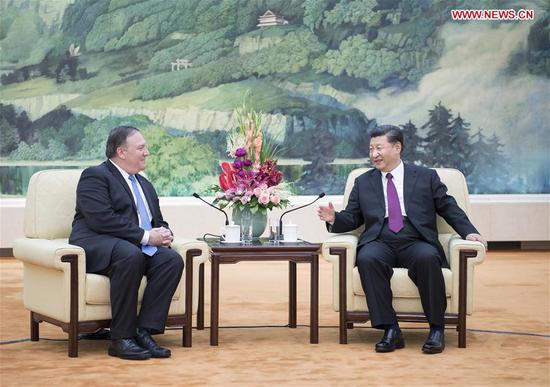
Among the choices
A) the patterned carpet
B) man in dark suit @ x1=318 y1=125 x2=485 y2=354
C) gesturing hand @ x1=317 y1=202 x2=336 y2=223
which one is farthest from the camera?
gesturing hand @ x1=317 y1=202 x2=336 y2=223

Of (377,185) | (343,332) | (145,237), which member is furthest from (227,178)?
(343,332)

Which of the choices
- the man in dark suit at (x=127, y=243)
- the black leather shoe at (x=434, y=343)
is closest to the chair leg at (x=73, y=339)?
the man in dark suit at (x=127, y=243)

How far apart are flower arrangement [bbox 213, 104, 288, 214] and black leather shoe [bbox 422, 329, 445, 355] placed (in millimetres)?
1095

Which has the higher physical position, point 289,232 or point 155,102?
point 155,102

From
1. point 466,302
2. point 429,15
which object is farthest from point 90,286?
point 429,15

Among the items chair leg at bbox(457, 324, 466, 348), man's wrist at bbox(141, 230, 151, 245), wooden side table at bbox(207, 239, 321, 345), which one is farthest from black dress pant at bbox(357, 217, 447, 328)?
man's wrist at bbox(141, 230, 151, 245)

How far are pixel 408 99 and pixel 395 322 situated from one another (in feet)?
19.4

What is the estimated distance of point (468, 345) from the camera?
5227mm

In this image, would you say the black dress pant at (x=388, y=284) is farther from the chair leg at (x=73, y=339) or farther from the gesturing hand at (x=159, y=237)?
the chair leg at (x=73, y=339)

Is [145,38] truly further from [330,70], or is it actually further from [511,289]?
[511,289]

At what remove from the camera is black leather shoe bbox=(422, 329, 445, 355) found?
5.00 meters

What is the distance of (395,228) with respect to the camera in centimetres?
545

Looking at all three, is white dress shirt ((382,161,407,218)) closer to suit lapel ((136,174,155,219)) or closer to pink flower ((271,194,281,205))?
pink flower ((271,194,281,205))

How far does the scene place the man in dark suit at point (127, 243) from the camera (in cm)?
487
